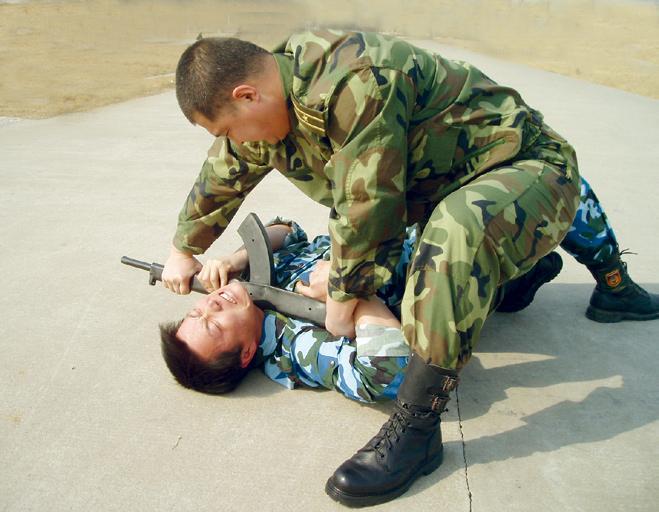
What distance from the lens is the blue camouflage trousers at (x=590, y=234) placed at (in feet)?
7.95

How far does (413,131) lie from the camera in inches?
77.0

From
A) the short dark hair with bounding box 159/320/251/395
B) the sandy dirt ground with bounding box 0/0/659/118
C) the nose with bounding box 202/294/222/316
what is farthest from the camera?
the sandy dirt ground with bounding box 0/0/659/118

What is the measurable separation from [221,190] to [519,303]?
1290mm

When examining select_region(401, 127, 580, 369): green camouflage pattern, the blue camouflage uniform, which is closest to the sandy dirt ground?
the blue camouflage uniform

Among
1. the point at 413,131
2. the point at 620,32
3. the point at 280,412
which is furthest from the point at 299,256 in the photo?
the point at 620,32

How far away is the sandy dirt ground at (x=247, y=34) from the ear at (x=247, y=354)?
9.35ft

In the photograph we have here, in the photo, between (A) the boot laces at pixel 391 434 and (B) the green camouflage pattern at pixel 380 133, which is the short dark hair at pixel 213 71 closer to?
(B) the green camouflage pattern at pixel 380 133

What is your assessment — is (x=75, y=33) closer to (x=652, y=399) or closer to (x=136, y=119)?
(x=136, y=119)

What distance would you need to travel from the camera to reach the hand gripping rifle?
7.86 ft

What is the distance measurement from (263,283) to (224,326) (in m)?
0.32

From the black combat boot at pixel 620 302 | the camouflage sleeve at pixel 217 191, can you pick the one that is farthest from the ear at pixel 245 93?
the black combat boot at pixel 620 302

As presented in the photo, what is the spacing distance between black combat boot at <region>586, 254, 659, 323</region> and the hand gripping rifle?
115cm

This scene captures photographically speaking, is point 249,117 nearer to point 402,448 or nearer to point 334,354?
point 334,354

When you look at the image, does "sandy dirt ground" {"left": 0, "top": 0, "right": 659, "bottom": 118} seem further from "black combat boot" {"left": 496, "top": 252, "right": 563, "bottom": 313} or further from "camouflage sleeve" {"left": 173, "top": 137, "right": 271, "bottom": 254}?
"black combat boot" {"left": 496, "top": 252, "right": 563, "bottom": 313}
